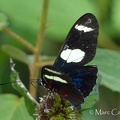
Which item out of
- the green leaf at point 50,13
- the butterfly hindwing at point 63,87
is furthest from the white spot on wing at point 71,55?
the green leaf at point 50,13

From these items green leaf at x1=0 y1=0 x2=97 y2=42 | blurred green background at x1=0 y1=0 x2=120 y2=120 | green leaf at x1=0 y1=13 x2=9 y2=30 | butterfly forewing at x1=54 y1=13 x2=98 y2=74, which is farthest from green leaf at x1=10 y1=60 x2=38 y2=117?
green leaf at x1=0 y1=0 x2=97 y2=42

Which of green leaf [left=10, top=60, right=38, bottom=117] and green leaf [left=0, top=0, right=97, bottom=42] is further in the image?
green leaf [left=0, top=0, right=97, bottom=42]

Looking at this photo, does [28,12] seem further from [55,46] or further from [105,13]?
[105,13]

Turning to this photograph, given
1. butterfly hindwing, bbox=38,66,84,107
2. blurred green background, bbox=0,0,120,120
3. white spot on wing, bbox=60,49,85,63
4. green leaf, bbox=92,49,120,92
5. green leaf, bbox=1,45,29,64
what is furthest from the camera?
blurred green background, bbox=0,0,120,120

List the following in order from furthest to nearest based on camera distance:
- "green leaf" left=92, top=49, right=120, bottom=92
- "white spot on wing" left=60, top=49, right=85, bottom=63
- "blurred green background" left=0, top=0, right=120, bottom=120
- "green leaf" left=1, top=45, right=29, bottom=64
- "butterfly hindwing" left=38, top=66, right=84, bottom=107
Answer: "blurred green background" left=0, top=0, right=120, bottom=120
"green leaf" left=1, top=45, right=29, bottom=64
"green leaf" left=92, top=49, right=120, bottom=92
"white spot on wing" left=60, top=49, right=85, bottom=63
"butterfly hindwing" left=38, top=66, right=84, bottom=107

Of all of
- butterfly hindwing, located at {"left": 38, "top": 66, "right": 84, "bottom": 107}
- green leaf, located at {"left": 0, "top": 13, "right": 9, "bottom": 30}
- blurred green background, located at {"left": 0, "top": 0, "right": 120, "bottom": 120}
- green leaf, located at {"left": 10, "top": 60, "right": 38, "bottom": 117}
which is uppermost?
green leaf, located at {"left": 0, "top": 13, "right": 9, "bottom": 30}

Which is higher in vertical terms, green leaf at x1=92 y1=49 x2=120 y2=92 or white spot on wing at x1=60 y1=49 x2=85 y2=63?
white spot on wing at x1=60 y1=49 x2=85 y2=63

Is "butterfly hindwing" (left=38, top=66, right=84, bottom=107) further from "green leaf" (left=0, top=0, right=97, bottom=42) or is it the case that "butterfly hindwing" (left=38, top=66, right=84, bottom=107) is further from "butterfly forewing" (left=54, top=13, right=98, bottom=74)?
"green leaf" (left=0, top=0, right=97, bottom=42)

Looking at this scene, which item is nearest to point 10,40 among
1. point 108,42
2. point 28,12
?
point 28,12

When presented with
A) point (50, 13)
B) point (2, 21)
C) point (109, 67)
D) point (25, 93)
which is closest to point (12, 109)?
point (25, 93)
